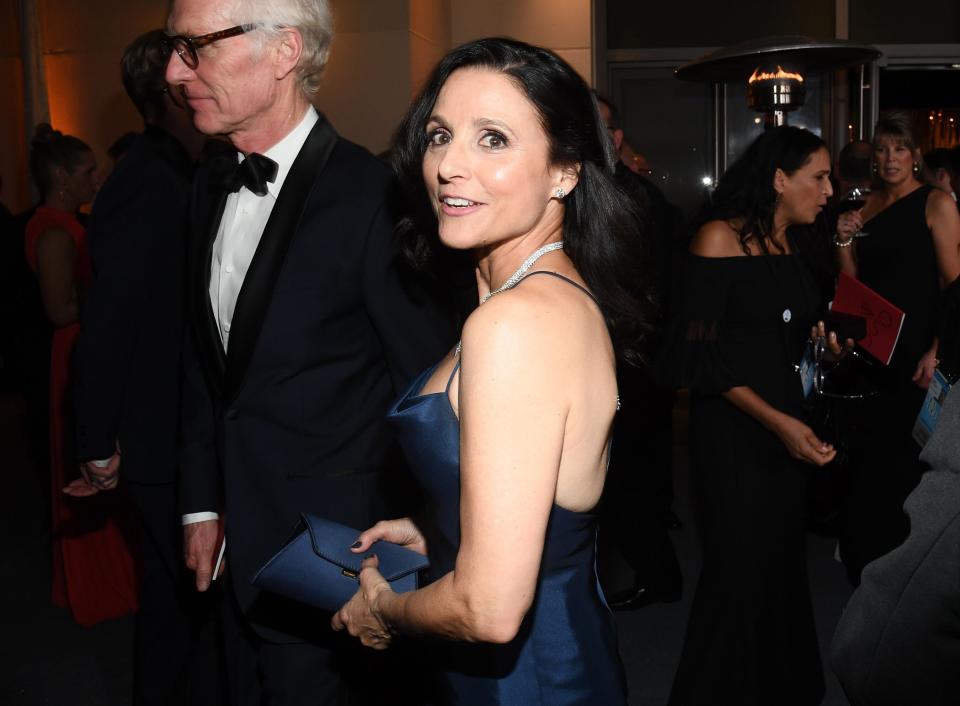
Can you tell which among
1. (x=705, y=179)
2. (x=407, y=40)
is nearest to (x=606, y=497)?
(x=407, y=40)

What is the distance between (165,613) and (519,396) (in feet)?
6.05

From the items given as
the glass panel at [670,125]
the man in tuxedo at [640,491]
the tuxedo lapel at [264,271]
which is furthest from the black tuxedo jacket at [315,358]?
the glass panel at [670,125]

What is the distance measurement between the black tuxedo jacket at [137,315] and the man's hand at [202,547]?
1.68 feet

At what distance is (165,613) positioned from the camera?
2713mm

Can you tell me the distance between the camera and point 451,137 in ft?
4.74

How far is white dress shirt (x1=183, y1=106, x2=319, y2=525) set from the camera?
2035mm

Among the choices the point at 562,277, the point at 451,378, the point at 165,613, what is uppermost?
the point at 562,277

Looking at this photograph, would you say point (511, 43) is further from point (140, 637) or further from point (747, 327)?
point (140, 637)

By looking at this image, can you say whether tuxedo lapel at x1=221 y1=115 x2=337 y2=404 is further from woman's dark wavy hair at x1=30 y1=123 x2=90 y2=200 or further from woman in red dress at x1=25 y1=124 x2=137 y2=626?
woman's dark wavy hair at x1=30 y1=123 x2=90 y2=200

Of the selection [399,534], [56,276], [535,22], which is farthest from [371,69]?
[399,534]

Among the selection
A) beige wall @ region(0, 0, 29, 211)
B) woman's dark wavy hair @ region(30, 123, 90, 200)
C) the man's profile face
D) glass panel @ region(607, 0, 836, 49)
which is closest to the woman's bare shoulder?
the man's profile face

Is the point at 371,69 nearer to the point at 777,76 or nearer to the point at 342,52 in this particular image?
the point at 342,52

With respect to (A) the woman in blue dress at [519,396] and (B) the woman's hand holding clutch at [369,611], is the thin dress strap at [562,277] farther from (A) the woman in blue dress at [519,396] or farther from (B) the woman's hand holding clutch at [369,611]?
(B) the woman's hand holding clutch at [369,611]

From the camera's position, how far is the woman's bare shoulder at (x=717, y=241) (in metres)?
2.93
